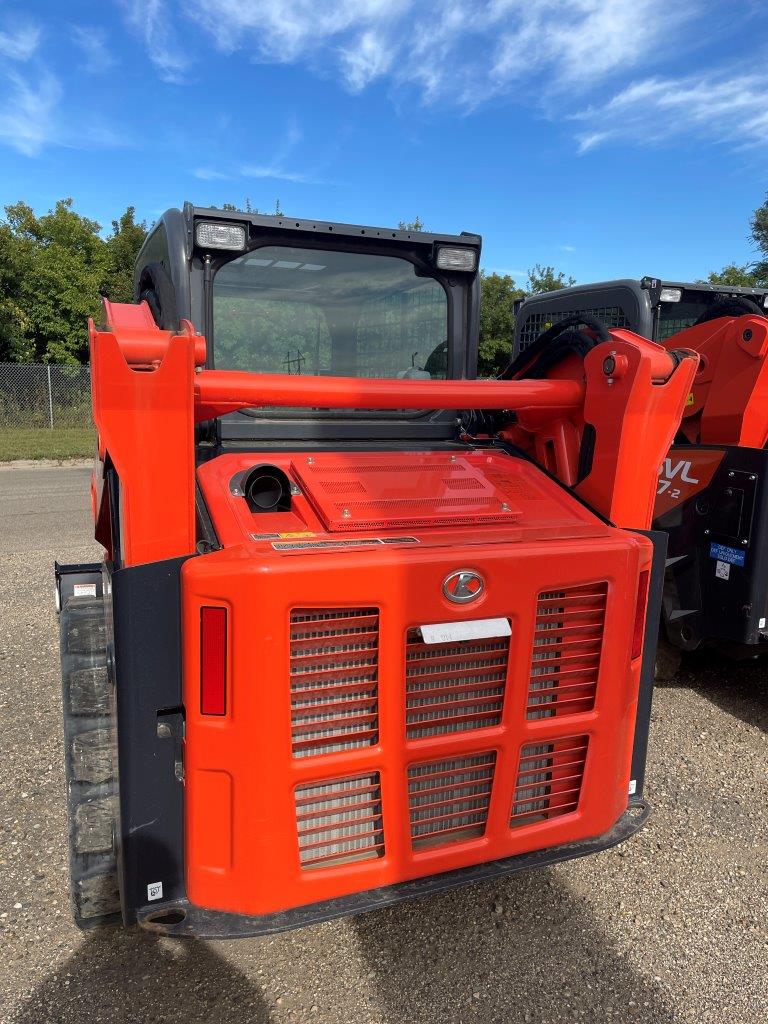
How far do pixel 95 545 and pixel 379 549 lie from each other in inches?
244

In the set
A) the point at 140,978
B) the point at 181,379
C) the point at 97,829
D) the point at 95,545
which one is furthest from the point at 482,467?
the point at 95,545

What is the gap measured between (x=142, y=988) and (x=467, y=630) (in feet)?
4.94

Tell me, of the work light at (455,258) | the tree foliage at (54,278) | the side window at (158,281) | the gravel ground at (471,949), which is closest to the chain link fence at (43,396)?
the tree foliage at (54,278)

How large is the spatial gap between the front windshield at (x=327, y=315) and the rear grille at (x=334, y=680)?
1.40 meters

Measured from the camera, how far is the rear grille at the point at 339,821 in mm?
2059

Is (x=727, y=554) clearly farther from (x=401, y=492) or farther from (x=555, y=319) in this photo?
(x=401, y=492)

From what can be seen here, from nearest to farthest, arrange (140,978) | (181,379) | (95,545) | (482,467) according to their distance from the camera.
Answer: (181,379)
(140,978)
(482,467)
(95,545)

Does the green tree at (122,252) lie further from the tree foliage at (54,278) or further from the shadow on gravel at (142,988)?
the shadow on gravel at (142,988)

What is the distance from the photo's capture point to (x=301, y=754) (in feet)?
6.57

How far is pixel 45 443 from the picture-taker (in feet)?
53.3

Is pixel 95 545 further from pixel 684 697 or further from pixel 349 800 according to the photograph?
pixel 349 800

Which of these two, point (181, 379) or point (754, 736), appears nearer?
point (181, 379)

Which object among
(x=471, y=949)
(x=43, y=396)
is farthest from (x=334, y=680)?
(x=43, y=396)

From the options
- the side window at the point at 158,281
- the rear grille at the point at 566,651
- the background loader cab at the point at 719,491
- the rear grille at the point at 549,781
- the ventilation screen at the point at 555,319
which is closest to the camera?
the rear grille at the point at 566,651
